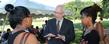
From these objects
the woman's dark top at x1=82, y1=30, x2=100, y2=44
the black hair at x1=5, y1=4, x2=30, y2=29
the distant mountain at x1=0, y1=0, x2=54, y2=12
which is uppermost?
the black hair at x1=5, y1=4, x2=30, y2=29

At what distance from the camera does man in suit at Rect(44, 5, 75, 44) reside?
604 centimetres

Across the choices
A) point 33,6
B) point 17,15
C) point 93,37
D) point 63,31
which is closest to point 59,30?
point 63,31

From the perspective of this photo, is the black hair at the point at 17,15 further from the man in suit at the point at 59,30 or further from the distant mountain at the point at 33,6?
the distant mountain at the point at 33,6

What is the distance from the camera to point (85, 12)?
4.89 metres

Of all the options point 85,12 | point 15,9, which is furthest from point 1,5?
point 15,9

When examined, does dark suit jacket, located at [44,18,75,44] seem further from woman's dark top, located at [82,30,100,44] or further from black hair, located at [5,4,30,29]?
black hair, located at [5,4,30,29]

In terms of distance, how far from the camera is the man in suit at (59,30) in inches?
238

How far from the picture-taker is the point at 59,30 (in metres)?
6.09

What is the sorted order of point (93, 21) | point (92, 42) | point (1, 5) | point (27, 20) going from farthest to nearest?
point (1, 5), point (93, 21), point (92, 42), point (27, 20)

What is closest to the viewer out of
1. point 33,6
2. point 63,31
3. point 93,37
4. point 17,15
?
point 17,15

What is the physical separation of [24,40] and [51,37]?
8.86ft

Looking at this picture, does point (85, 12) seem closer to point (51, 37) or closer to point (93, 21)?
point (93, 21)

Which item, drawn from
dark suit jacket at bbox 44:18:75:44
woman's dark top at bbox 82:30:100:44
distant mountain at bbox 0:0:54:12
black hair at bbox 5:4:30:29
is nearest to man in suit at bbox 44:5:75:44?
dark suit jacket at bbox 44:18:75:44

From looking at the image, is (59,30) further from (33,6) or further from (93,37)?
(33,6)
